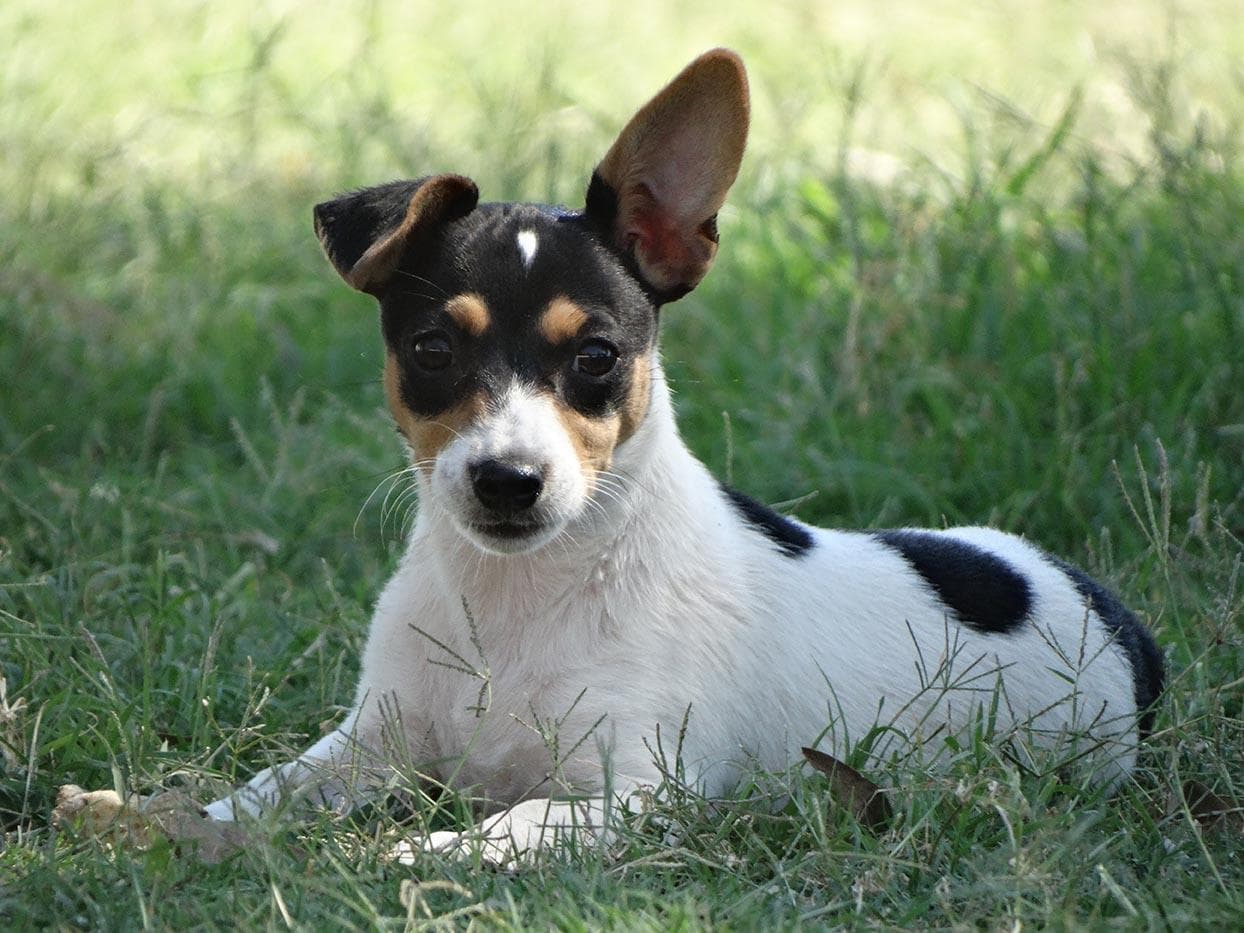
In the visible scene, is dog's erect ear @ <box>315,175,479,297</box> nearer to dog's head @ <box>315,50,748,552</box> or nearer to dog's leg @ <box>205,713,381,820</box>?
dog's head @ <box>315,50,748,552</box>

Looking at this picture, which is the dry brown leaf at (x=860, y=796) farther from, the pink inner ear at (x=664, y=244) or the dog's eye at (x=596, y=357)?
the pink inner ear at (x=664, y=244)

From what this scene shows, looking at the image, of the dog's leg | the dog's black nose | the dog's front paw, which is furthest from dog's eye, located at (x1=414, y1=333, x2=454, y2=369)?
the dog's front paw

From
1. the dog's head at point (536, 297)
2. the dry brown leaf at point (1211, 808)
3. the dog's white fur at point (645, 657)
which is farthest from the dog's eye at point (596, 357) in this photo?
the dry brown leaf at point (1211, 808)

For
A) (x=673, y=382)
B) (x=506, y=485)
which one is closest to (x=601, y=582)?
(x=506, y=485)

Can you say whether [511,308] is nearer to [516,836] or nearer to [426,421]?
[426,421]

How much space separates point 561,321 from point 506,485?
39 cm

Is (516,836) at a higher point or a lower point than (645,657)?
lower

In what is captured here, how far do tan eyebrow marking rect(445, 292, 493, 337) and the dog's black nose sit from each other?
317 mm

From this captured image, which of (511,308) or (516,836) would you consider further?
(511,308)

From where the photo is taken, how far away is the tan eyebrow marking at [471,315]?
352 centimetres

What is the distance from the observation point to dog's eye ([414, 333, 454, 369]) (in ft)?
11.6

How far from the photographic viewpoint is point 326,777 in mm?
3535

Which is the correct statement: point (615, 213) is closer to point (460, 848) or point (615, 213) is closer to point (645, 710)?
point (645, 710)

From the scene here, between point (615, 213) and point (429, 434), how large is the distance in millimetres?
642
